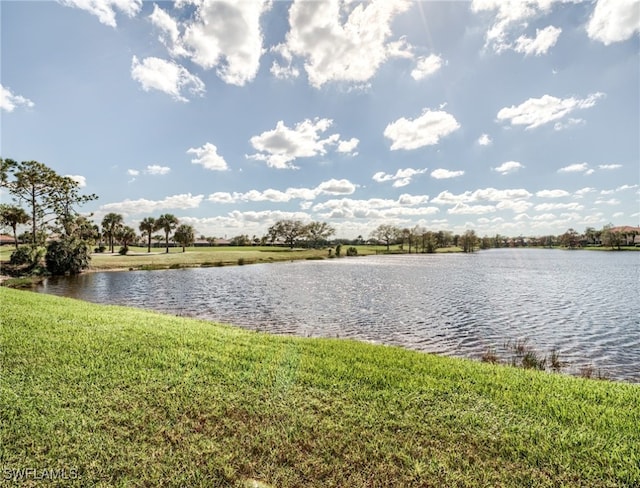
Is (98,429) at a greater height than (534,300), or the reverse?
(98,429)

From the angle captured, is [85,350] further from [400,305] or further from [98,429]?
[400,305]

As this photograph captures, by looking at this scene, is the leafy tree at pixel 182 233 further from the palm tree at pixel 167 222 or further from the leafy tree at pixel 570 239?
the leafy tree at pixel 570 239

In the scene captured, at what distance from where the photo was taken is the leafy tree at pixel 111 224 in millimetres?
88438

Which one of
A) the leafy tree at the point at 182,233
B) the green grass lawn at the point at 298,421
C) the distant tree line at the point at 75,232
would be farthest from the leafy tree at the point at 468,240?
the green grass lawn at the point at 298,421

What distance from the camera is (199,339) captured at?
332 inches

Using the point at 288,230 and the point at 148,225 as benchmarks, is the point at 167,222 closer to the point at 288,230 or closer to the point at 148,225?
the point at 148,225

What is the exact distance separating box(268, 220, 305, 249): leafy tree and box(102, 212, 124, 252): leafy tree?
199ft

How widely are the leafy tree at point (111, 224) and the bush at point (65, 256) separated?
5476 centimetres

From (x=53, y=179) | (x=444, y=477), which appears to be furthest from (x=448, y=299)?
(x=53, y=179)

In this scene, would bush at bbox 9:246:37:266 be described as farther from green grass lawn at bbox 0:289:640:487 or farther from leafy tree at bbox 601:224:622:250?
leafy tree at bbox 601:224:622:250

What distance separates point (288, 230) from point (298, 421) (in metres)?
132

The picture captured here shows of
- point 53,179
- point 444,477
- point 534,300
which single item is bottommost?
point 534,300

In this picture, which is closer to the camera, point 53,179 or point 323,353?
point 323,353

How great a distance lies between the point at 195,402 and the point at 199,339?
358 cm
